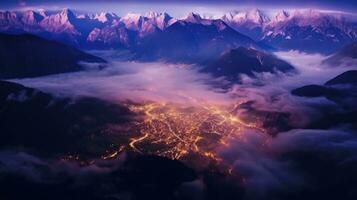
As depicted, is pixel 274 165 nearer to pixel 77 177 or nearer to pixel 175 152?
pixel 175 152

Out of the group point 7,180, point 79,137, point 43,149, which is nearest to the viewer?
point 7,180

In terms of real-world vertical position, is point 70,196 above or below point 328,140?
below

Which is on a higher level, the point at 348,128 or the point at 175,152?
the point at 348,128

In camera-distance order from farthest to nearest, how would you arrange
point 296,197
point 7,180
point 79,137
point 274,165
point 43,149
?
point 79,137, point 43,149, point 274,165, point 7,180, point 296,197

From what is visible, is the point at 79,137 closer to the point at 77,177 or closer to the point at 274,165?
the point at 77,177

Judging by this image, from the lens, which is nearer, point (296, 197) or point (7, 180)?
point (296, 197)

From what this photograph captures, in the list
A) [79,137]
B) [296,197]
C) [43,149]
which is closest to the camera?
[296,197]

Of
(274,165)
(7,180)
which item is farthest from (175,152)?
(7,180)

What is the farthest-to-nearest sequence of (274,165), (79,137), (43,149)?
(79,137)
(43,149)
(274,165)

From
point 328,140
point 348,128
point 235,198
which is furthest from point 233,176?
point 348,128

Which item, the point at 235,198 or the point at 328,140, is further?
the point at 328,140
